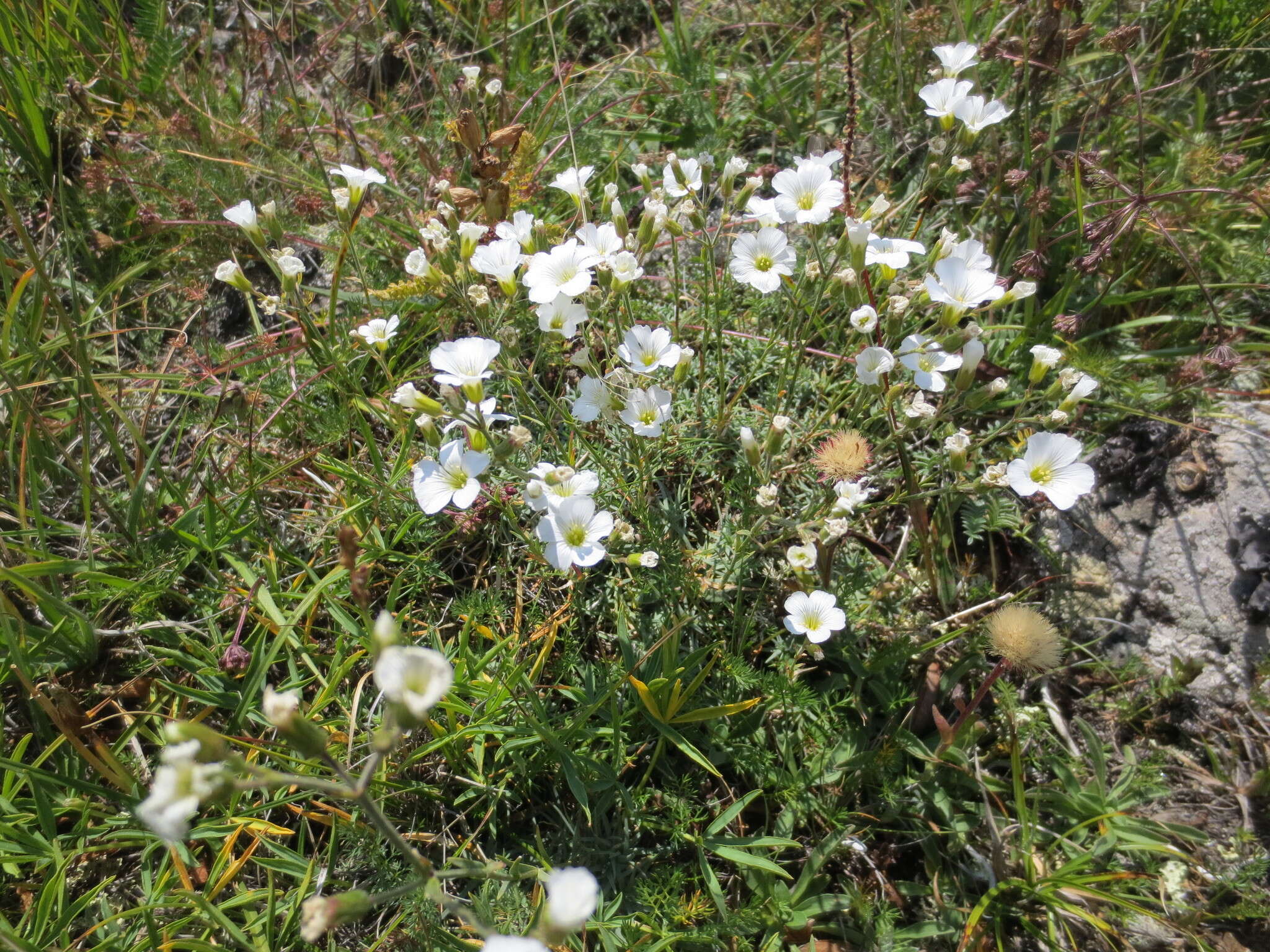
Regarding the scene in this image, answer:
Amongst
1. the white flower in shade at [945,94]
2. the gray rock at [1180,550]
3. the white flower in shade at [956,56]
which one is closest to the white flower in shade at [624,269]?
the white flower in shade at [945,94]

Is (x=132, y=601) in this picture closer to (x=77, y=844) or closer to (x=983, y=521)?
(x=77, y=844)

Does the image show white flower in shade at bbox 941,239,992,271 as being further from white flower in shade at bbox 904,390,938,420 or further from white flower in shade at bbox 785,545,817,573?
white flower in shade at bbox 785,545,817,573

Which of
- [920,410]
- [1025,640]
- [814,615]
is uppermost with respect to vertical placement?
[920,410]

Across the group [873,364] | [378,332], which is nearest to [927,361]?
[873,364]

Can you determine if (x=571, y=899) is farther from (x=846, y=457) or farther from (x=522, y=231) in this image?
(x=522, y=231)

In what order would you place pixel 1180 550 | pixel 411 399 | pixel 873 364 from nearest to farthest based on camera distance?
1. pixel 411 399
2. pixel 873 364
3. pixel 1180 550

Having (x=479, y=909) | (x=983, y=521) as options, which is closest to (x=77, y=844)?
(x=479, y=909)
